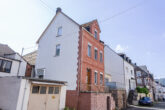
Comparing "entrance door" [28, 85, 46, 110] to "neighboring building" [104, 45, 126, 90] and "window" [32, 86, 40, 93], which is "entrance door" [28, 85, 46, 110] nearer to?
"window" [32, 86, 40, 93]

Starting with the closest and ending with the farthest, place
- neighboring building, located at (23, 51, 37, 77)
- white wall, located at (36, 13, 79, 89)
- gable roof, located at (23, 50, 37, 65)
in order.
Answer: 1. white wall, located at (36, 13, 79, 89)
2. neighboring building, located at (23, 51, 37, 77)
3. gable roof, located at (23, 50, 37, 65)

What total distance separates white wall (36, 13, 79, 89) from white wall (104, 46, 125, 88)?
43.7ft

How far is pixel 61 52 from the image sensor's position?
1509 centimetres

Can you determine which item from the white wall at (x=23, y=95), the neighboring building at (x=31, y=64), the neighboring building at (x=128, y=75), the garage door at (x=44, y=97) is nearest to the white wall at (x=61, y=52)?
the garage door at (x=44, y=97)

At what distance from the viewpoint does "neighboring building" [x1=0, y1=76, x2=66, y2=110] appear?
9000 mm

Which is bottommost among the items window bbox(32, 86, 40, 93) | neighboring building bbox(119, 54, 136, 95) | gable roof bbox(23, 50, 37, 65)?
window bbox(32, 86, 40, 93)

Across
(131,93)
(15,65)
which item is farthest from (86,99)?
(131,93)

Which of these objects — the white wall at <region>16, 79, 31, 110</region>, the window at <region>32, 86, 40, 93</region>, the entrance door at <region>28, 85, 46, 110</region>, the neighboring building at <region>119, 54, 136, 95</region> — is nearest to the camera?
the white wall at <region>16, 79, 31, 110</region>

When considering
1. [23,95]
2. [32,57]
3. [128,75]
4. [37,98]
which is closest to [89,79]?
[37,98]

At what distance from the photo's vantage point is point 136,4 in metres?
8.26

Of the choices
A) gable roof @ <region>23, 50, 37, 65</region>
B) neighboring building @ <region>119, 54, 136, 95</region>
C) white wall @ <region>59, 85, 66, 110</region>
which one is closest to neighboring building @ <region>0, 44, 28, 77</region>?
gable roof @ <region>23, 50, 37, 65</region>

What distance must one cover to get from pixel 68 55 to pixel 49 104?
5.79 metres

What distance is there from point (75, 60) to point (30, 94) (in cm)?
580

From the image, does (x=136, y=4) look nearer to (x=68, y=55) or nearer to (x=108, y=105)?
(x=68, y=55)
